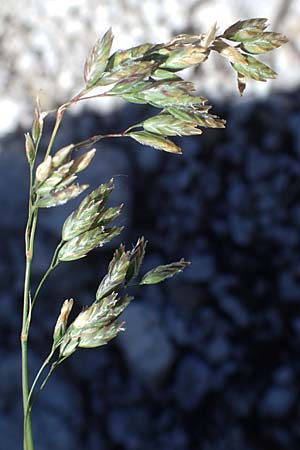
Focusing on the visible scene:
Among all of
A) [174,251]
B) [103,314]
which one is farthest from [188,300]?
[103,314]

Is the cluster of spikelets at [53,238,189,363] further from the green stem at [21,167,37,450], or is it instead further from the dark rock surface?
the dark rock surface

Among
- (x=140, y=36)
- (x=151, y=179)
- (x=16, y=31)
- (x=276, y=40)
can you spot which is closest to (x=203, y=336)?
(x=151, y=179)

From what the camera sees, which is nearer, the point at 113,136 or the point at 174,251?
the point at 113,136

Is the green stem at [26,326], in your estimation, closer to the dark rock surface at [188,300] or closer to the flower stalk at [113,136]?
the flower stalk at [113,136]

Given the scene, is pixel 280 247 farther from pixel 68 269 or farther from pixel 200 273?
pixel 68 269

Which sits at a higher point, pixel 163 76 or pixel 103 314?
pixel 163 76

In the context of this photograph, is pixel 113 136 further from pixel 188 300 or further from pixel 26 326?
pixel 188 300

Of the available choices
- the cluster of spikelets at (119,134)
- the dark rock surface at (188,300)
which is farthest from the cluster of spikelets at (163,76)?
the dark rock surface at (188,300)

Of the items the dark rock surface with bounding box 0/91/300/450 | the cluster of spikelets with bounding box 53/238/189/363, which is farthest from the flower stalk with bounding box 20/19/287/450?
the dark rock surface with bounding box 0/91/300/450
